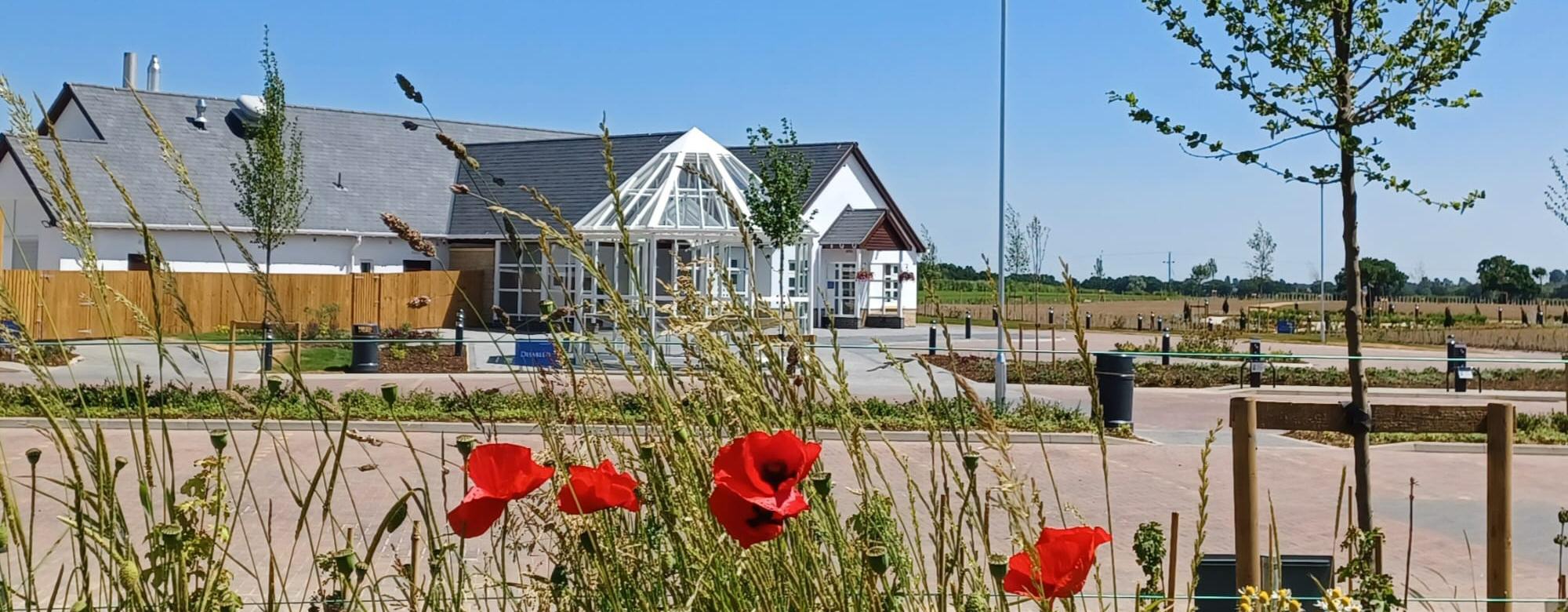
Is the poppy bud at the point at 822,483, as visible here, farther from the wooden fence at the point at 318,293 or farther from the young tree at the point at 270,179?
the young tree at the point at 270,179

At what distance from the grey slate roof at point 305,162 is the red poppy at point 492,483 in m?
33.8

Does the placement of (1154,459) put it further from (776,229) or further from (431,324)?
(431,324)

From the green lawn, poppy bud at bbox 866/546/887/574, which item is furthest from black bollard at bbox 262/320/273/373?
the green lawn

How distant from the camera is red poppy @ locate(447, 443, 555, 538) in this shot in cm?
169

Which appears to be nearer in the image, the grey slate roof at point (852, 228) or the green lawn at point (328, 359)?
the green lawn at point (328, 359)

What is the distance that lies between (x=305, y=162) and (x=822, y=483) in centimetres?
4013

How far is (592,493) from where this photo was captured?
1762 mm

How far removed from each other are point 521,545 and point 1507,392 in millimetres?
22144


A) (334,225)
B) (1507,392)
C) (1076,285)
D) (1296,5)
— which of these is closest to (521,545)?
(1076,285)

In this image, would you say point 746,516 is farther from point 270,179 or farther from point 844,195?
point 844,195

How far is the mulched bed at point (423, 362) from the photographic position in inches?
874

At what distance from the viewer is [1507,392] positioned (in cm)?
2123

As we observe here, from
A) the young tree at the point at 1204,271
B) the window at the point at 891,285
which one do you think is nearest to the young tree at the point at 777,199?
the window at the point at 891,285

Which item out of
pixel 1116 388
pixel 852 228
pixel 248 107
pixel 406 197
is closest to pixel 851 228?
pixel 852 228
